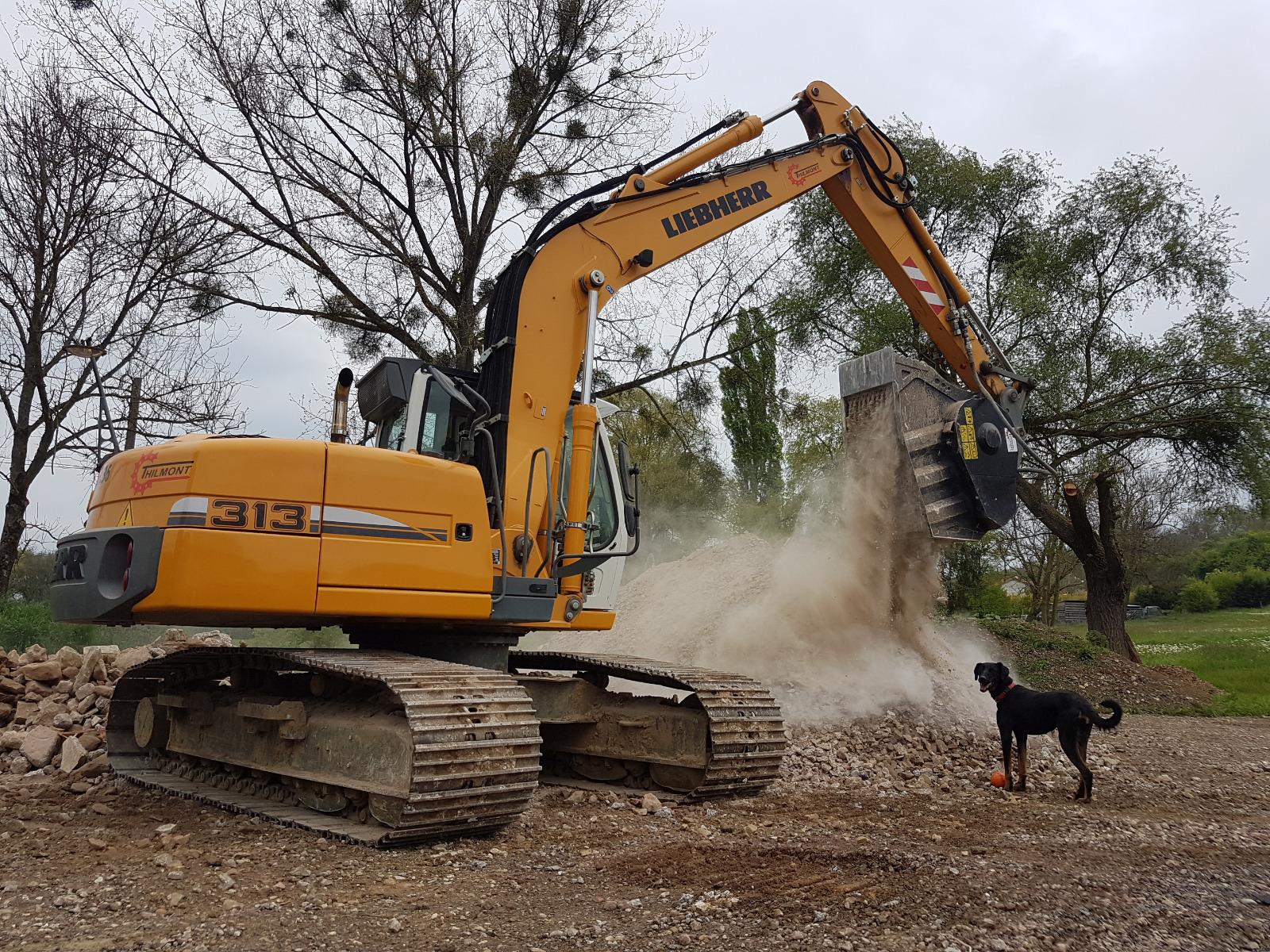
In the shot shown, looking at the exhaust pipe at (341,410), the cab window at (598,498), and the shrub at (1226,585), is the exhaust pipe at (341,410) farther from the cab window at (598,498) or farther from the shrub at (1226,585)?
the shrub at (1226,585)

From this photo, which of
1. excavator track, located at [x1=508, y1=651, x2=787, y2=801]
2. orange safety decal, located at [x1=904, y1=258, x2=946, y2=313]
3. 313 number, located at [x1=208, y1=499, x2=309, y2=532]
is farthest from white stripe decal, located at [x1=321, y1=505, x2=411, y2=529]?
orange safety decal, located at [x1=904, y1=258, x2=946, y2=313]

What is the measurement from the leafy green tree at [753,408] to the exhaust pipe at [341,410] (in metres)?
9.67

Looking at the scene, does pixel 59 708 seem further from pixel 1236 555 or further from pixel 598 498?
pixel 1236 555

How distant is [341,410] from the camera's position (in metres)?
6.05

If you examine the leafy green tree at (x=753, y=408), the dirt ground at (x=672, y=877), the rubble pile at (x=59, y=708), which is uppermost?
the leafy green tree at (x=753, y=408)

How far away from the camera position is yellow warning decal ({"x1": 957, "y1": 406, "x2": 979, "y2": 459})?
7.92m

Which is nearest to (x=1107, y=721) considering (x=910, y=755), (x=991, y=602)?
(x=910, y=755)

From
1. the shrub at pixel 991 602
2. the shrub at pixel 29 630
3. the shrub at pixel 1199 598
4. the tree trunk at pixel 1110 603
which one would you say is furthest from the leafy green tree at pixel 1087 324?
the shrub at pixel 1199 598

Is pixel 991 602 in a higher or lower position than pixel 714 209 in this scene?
lower

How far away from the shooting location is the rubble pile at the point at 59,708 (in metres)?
7.39

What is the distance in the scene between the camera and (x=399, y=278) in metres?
14.5

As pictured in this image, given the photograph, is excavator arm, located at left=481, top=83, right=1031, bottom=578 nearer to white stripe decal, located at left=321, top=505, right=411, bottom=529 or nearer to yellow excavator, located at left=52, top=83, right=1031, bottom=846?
yellow excavator, located at left=52, top=83, right=1031, bottom=846

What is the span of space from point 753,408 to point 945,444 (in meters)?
15.4

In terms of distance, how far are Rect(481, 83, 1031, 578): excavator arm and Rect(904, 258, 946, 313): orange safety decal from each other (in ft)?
0.04
